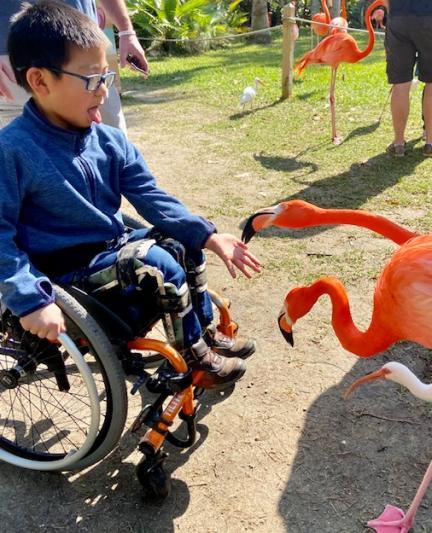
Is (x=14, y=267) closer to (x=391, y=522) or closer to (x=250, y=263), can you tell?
(x=250, y=263)

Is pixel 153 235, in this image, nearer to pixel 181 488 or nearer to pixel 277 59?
pixel 181 488

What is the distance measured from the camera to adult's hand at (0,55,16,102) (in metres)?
2.44

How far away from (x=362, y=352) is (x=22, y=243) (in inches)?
49.8

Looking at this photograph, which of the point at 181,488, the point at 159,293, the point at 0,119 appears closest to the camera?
the point at 159,293

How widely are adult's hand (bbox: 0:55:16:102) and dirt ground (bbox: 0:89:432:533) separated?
5.00 feet

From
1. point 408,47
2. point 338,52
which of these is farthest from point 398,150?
point 338,52

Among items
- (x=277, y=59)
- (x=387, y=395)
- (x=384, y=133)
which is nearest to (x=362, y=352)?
(x=387, y=395)

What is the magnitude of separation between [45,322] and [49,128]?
0.67 meters

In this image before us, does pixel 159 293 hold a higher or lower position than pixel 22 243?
lower

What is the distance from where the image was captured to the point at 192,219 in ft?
6.55

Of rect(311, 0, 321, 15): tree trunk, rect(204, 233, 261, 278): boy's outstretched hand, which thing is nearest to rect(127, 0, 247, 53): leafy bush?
rect(311, 0, 321, 15): tree trunk

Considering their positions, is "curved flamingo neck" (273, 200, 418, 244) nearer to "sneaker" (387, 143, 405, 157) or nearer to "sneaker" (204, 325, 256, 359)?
"sneaker" (204, 325, 256, 359)

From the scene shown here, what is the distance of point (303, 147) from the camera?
17.5 feet

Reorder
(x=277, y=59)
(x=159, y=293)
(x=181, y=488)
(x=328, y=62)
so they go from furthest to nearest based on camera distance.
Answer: (x=277, y=59)
(x=328, y=62)
(x=181, y=488)
(x=159, y=293)
